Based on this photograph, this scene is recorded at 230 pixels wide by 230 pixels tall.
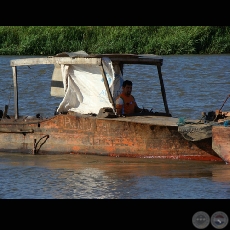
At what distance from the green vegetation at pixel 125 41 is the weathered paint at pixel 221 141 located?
1784 cm

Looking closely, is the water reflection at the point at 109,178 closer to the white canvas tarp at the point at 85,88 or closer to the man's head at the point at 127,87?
the white canvas tarp at the point at 85,88

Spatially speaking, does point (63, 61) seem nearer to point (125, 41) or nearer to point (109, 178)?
point (109, 178)

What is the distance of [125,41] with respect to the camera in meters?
28.1

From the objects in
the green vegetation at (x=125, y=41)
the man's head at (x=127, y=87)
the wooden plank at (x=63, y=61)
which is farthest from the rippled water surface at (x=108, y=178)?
the green vegetation at (x=125, y=41)

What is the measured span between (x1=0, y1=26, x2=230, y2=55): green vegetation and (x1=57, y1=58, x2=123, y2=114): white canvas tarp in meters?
16.1

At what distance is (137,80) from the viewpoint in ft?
67.3

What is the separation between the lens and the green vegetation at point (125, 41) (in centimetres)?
2777

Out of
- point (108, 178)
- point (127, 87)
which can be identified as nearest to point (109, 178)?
point (108, 178)

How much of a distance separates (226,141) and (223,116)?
1.07 metres

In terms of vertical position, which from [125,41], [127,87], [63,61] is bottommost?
[127,87]

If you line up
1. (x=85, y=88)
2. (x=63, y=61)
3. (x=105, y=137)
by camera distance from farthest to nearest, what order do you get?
1. (x=85, y=88)
2. (x=63, y=61)
3. (x=105, y=137)

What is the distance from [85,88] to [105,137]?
110 centimetres

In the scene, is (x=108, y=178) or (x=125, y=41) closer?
(x=108, y=178)
